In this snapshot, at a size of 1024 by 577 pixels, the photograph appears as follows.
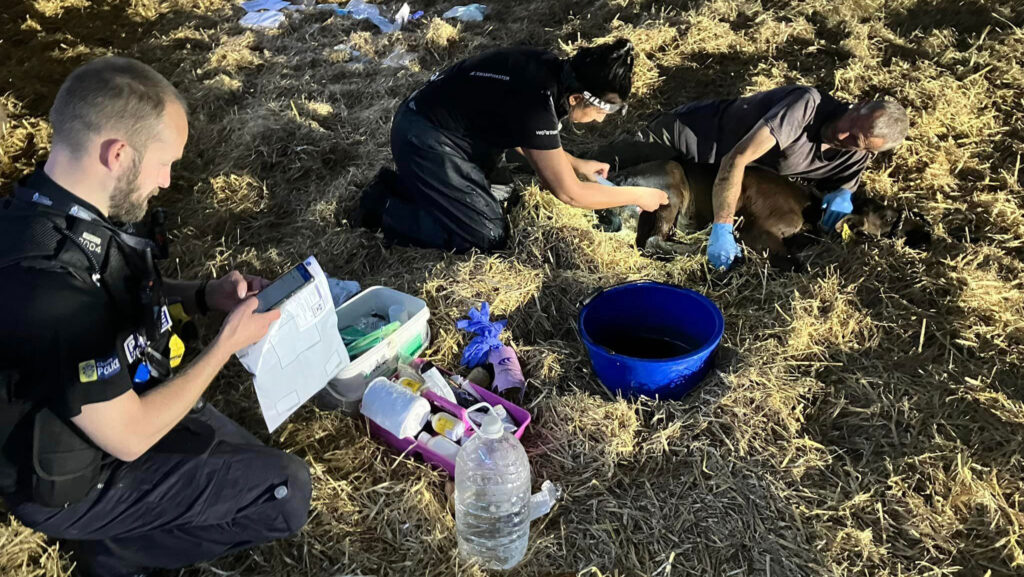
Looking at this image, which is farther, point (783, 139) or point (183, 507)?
point (783, 139)

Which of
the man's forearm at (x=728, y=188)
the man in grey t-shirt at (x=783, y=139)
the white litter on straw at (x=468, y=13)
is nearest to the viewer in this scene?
the man in grey t-shirt at (x=783, y=139)

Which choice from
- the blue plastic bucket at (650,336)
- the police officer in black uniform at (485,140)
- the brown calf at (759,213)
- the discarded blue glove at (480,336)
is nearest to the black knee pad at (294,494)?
the discarded blue glove at (480,336)

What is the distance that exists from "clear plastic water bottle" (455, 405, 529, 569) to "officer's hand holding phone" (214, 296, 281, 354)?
3.12 ft

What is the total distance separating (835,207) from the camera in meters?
4.47

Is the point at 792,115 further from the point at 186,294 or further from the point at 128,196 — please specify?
the point at 128,196

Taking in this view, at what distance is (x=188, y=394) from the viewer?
2312 mm

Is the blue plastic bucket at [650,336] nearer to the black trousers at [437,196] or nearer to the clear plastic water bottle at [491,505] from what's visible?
the clear plastic water bottle at [491,505]

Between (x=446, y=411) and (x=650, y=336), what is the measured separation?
124cm

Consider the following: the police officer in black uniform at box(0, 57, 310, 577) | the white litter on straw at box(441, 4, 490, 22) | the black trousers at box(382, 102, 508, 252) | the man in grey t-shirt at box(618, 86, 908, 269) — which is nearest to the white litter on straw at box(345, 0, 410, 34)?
the white litter on straw at box(441, 4, 490, 22)

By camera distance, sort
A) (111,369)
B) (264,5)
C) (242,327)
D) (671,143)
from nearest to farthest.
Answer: (111,369), (242,327), (671,143), (264,5)

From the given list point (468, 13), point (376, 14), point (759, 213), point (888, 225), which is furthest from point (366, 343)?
point (376, 14)

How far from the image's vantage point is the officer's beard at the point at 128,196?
2.19 m

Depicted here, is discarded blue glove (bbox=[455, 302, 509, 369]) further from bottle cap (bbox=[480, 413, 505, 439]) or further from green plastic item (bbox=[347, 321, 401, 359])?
bottle cap (bbox=[480, 413, 505, 439])

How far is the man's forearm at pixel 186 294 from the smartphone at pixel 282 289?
1.23ft
